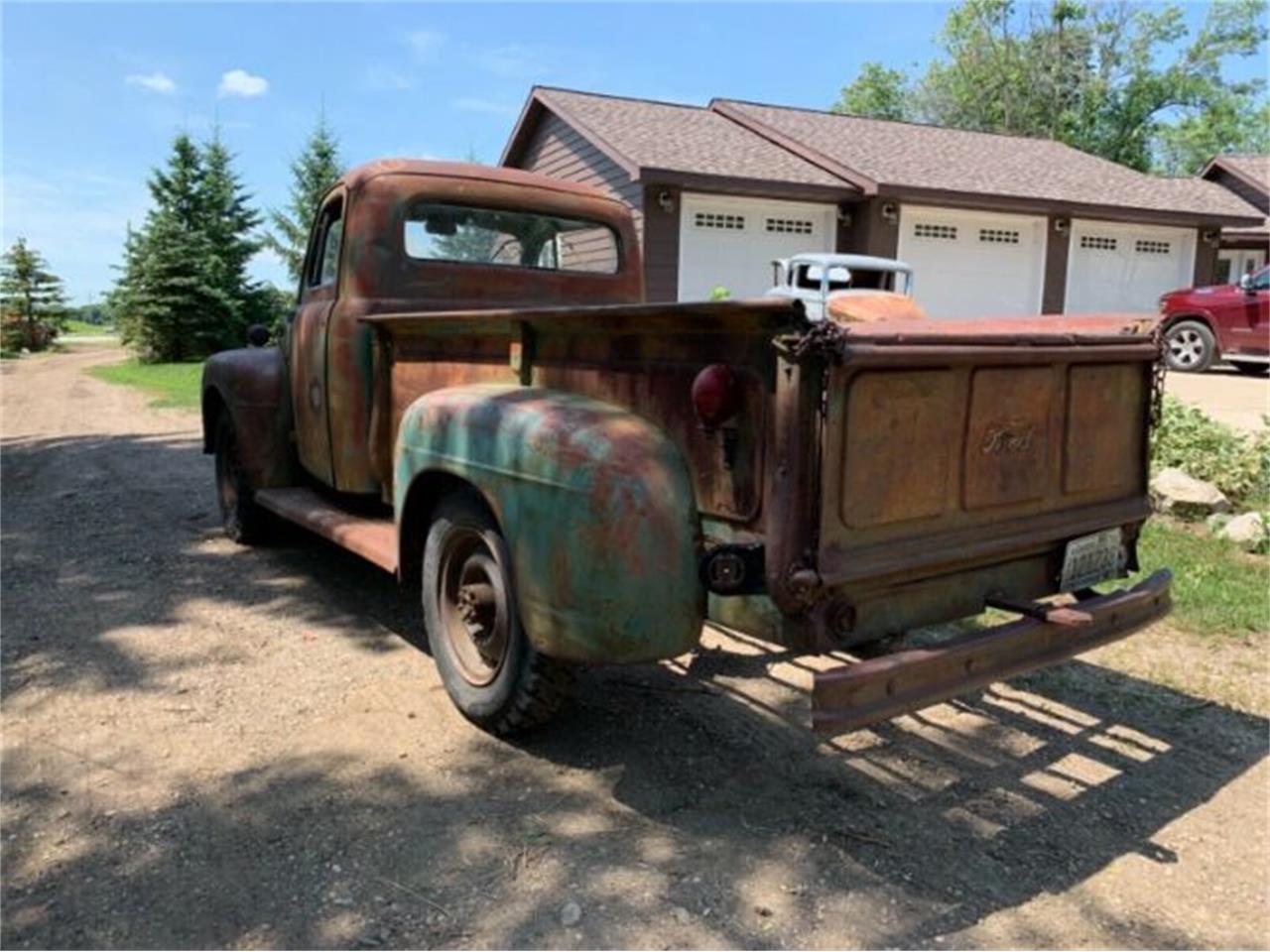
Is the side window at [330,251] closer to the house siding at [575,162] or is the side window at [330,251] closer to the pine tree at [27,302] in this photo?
the house siding at [575,162]

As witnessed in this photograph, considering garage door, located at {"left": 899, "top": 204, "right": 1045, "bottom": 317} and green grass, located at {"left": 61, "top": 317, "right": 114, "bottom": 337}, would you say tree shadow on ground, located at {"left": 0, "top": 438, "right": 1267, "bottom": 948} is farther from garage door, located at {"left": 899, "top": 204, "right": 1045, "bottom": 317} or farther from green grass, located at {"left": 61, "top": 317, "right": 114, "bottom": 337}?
green grass, located at {"left": 61, "top": 317, "right": 114, "bottom": 337}

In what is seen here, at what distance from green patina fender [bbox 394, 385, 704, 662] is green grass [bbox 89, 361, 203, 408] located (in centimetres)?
1340

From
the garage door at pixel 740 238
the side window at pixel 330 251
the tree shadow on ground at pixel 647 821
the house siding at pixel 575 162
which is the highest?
the house siding at pixel 575 162

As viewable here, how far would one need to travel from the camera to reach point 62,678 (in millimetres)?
4195

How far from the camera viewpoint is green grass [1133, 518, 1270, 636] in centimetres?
496

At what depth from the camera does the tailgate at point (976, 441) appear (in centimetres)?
271

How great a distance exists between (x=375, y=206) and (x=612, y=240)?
138cm

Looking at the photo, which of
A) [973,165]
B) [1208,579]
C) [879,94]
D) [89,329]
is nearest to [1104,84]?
[879,94]

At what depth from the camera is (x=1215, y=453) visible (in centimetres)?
730

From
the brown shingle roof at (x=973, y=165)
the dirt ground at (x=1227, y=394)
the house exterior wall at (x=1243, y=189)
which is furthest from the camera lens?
the house exterior wall at (x=1243, y=189)

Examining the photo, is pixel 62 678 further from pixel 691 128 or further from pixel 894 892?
pixel 691 128

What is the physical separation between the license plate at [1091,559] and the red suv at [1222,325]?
12.8 m

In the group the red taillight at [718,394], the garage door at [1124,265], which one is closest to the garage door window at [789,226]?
the garage door at [1124,265]

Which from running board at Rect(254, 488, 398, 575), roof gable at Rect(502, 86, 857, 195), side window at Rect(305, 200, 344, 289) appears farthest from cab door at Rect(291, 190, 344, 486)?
roof gable at Rect(502, 86, 857, 195)
